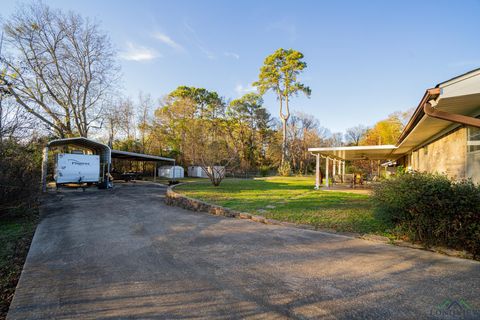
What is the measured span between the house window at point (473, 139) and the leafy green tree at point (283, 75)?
2476cm

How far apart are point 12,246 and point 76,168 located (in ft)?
39.3

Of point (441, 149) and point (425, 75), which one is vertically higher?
point (425, 75)

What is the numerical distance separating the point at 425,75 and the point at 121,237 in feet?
50.1

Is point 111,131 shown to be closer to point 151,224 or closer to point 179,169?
point 179,169

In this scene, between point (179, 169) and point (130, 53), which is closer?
point (130, 53)

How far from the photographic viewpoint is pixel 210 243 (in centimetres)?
407

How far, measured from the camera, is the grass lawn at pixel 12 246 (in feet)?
8.14

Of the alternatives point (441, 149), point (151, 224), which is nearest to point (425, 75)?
point (441, 149)

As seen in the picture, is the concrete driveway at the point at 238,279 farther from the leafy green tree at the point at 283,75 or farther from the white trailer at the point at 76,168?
the leafy green tree at the point at 283,75

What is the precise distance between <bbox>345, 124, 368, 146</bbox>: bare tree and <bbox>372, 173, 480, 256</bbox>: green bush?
46.0 meters

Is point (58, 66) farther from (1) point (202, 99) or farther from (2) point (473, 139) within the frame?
(2) point (473, 139)

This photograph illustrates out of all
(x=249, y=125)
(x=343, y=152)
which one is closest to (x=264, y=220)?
(x=343, y=152)

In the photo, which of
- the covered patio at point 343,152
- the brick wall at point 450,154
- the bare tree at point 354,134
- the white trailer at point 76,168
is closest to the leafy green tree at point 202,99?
the white trailer at point 76,168

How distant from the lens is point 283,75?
98.6ft
